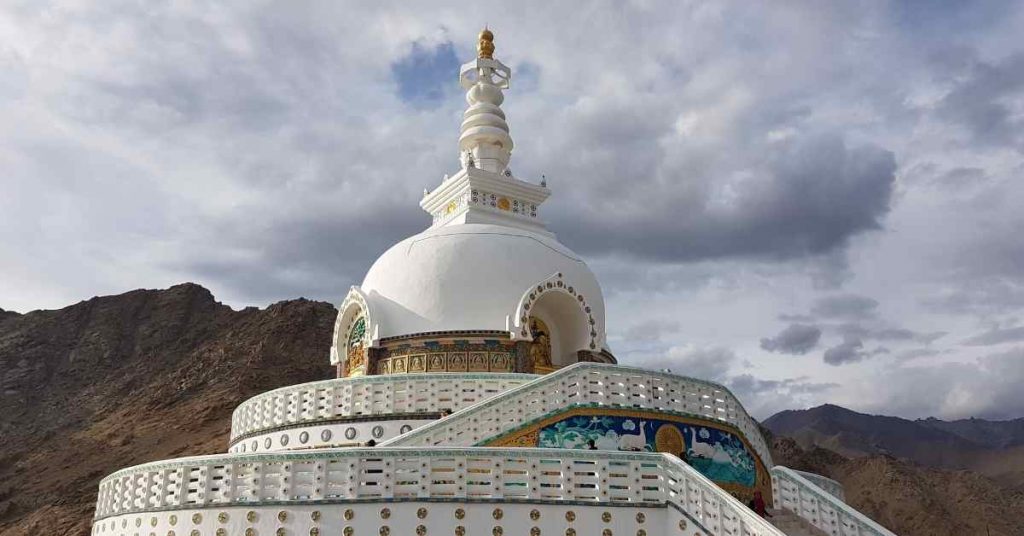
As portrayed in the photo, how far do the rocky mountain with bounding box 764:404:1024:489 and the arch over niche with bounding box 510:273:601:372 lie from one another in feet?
190

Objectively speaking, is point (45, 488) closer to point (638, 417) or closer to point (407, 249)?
point (407, 249)

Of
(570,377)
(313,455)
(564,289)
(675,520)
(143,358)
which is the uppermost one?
(143,358)

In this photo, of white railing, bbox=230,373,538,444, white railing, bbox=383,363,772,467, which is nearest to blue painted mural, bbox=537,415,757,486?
white railing, bbox=383,363,772,467

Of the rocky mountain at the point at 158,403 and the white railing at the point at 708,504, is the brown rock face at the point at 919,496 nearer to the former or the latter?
the rocky mountain at the point at 158,403

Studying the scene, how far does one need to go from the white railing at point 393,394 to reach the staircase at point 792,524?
5260 mm

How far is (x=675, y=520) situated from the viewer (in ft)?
37.7

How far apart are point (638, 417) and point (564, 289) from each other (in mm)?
7071

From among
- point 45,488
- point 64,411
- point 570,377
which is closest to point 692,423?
point 570,377

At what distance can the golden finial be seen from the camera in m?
27.4

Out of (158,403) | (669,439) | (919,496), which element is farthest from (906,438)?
(669,439)

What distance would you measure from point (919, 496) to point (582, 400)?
124 ft

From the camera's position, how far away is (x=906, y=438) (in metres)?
89.4

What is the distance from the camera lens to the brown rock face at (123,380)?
39969 millimetres

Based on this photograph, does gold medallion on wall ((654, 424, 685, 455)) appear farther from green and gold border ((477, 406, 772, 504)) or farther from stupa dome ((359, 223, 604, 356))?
stupa dome ((359, 223, 604, 356))
